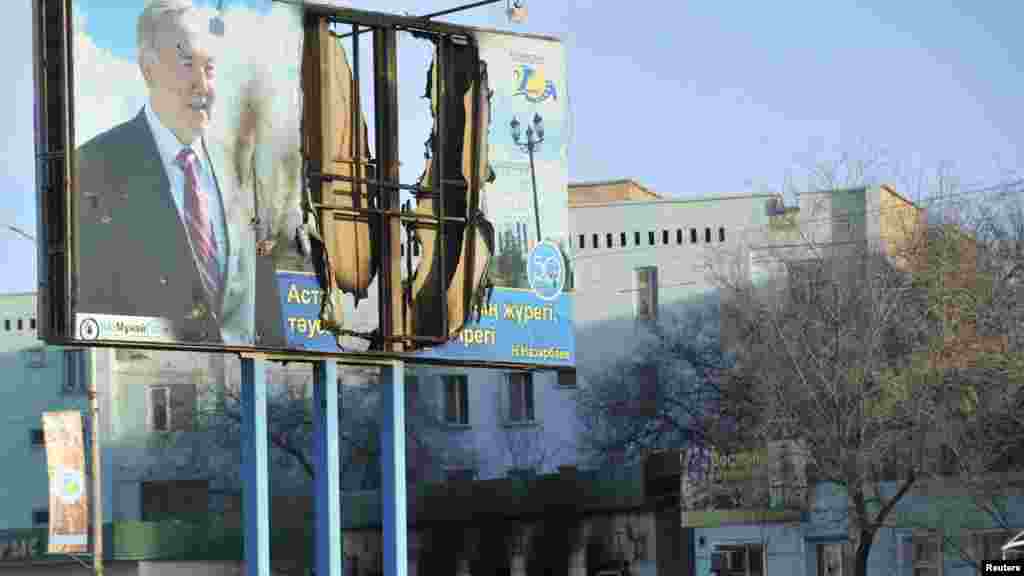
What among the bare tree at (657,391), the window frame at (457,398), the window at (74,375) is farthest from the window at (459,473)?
the window at (74,375)

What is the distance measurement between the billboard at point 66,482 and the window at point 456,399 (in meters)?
39.2

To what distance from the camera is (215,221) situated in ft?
80.6

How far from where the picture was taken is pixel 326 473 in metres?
25.8

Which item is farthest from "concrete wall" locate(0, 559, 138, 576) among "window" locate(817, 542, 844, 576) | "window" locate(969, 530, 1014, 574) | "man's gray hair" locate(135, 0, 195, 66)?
"man's gray hair" locate(135, 0, 195, 66)

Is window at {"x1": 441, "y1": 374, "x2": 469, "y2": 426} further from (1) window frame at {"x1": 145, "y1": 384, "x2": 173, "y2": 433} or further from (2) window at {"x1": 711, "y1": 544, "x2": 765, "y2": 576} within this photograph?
(2) window at {"x1": 711, "y1": 544, "x2": 765, "y2": 576}

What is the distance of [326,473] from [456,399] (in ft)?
151

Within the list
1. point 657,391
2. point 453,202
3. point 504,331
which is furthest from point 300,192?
point 657,391

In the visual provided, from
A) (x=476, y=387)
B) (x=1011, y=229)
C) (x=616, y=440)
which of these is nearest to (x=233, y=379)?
(x=476, y=387)

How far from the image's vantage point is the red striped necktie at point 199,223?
24.3 meters

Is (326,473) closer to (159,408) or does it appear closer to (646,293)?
(646,293)

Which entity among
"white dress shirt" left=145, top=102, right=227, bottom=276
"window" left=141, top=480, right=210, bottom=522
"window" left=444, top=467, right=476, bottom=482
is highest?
"white dress shirt" left=145, top=102, right=227, bottom=276

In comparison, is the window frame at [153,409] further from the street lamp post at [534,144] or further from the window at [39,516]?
the street lamp post at [534,144]

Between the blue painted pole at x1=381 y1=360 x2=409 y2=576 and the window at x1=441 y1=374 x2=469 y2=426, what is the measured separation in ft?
147

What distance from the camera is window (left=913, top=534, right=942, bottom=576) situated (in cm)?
4697
